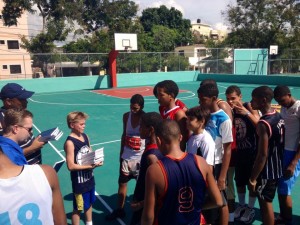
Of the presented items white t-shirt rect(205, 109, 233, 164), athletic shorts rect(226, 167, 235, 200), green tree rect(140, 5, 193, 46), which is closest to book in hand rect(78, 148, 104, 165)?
white t-shirt rect(205, 109, 233, 164)

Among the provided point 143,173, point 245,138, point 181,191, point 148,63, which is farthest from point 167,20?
point 181,191

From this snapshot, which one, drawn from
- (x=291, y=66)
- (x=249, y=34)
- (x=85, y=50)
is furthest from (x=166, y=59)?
(x=249, y=34)

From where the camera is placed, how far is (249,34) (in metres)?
38.2

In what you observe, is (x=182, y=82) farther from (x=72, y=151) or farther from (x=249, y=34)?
(x=72, y=151)

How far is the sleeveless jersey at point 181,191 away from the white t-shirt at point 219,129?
1276 mm

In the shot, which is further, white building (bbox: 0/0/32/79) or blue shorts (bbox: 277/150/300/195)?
white building (bbox: 0/0/32/79)

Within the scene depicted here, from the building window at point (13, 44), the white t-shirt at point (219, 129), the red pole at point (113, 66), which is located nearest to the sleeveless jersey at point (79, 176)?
the white t-shirt at point (219, 129)

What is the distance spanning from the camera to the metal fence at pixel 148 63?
2302cm

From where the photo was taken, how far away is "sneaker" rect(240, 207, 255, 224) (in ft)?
14.3

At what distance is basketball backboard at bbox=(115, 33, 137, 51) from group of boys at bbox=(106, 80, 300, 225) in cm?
1964

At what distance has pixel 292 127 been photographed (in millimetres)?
4129

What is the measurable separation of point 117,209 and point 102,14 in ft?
139

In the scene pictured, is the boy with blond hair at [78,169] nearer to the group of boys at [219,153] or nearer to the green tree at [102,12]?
the group of boys at [219,153]

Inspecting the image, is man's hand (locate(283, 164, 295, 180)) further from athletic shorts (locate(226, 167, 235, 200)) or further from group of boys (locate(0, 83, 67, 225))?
group of boys (locate(0, 83, 67, 225))
